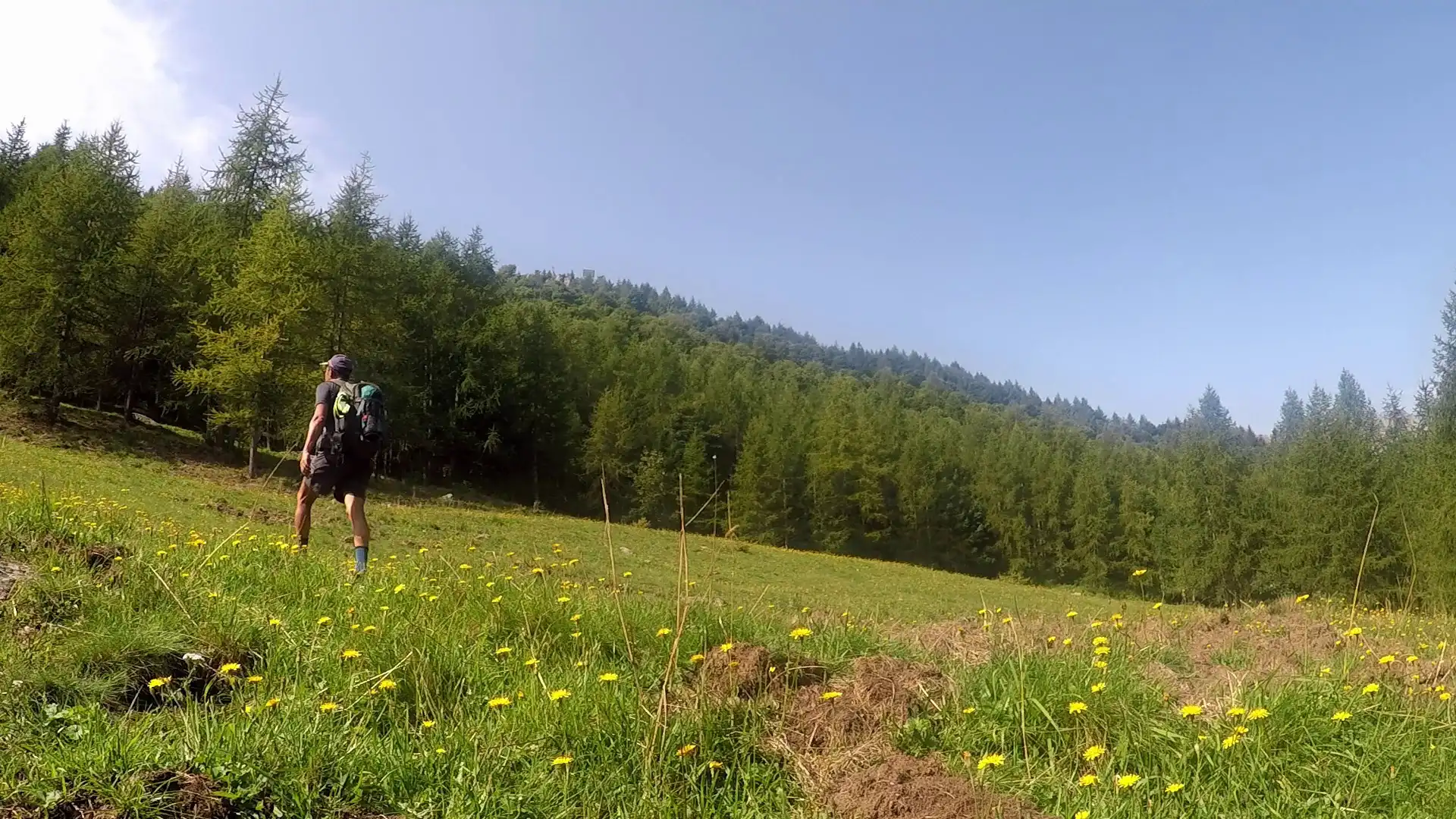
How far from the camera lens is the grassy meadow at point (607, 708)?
7.95 feet

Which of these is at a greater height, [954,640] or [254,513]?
[954,640]

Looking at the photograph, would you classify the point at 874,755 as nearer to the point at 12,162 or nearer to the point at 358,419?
the point at 358,419

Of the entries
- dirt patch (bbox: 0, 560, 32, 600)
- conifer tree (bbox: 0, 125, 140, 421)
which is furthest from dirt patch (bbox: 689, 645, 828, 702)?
conifer tree (bbox: 0, 125, 140, 421)

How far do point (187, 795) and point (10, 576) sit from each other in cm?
272

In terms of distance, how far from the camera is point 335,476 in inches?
267

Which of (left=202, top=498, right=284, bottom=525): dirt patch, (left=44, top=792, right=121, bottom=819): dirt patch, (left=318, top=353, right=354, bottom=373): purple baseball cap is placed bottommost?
(left=202, top=498, right=284, bottom=525): dirt patch

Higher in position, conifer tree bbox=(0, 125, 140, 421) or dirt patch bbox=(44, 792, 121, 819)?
conifer tree bbox=(0, 125, 140, 421)

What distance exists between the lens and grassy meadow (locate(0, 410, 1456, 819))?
→ 95.4 inches

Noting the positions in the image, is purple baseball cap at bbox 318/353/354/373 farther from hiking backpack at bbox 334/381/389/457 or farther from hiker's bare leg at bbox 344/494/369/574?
hiker's bare leg at bbox 344/494/369/574

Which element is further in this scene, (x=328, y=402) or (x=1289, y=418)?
(x=1289, y=418)

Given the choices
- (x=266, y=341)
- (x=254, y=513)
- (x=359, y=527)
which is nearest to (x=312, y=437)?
(x=359, y=527)

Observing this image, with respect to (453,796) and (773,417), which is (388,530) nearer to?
(453,796)

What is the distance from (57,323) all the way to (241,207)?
910 centimetres

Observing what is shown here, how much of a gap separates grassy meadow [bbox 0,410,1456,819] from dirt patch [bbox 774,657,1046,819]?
0.01 metres
